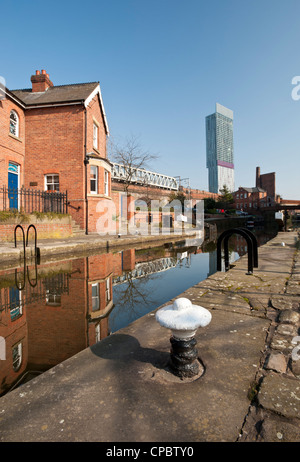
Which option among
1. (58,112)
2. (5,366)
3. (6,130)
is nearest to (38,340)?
(5,366)

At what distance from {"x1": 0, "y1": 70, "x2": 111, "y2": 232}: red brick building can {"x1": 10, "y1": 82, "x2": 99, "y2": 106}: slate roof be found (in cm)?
6

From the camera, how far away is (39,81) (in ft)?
55.8

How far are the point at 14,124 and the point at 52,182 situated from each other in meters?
4.15

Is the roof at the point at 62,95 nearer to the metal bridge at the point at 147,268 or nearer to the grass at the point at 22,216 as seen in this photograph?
the grass at the point at 22,216

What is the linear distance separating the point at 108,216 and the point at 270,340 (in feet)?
47.5

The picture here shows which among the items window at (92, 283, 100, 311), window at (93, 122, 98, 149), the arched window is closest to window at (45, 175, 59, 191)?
the arched window

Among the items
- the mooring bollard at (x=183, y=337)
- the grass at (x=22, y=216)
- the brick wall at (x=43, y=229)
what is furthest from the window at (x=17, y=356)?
the grass at (x=22, y=216)

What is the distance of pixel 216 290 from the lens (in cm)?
412

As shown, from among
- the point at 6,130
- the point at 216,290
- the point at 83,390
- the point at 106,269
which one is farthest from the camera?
the point at 6,130

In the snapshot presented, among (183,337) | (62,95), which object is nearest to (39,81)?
(62,95)

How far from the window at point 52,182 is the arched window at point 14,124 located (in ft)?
10.6

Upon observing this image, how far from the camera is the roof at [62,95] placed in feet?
48.4

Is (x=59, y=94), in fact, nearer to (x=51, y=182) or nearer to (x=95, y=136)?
(x=95, y=136)

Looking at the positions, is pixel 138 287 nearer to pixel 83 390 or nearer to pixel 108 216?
pixel 83 390
